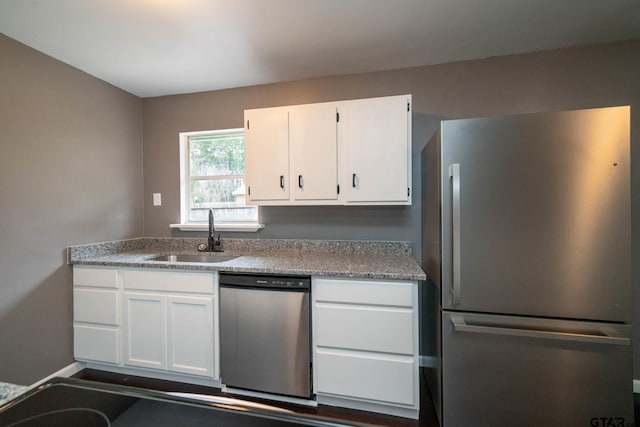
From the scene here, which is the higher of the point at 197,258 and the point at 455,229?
the point at 455,229

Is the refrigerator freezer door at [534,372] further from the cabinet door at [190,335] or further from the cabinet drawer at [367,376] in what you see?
the cabinet door at [190,335]

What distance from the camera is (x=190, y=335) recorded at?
183 centimetres

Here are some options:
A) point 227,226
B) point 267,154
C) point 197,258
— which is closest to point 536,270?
point 267,154

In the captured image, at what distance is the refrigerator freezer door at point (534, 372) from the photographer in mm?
1261

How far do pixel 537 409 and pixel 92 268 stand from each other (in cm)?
287

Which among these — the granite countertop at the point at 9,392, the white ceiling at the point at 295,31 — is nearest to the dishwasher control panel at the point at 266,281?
the granite countertop at the point at 9,392

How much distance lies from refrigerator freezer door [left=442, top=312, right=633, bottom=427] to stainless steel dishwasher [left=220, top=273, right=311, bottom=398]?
814 millimetres

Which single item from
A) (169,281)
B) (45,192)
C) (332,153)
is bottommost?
(169,281)

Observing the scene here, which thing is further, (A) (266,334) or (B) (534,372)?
(A) (266,334)

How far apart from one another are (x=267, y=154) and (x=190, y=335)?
1.39 m

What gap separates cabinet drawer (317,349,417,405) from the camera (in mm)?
1518

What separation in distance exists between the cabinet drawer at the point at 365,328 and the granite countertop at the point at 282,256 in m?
0.21

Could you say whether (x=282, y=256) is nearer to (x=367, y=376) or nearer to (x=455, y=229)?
(x=367, y=376)

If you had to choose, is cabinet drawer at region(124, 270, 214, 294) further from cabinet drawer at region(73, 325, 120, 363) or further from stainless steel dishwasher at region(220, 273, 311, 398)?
cabinet drawer at region(73, 325, 120, 363)
